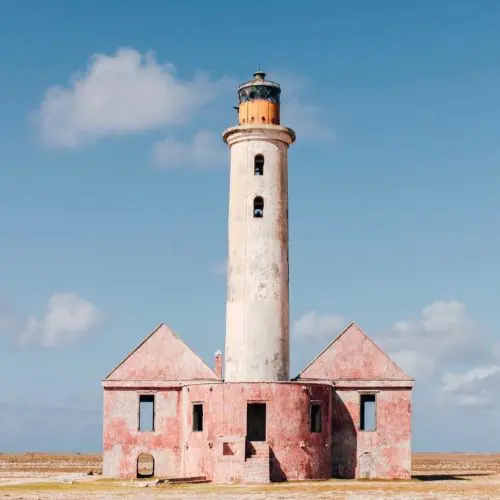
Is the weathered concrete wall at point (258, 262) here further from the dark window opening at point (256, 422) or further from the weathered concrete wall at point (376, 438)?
the weathered concrete wall at point (376, 438)

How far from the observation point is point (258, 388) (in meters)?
40.0

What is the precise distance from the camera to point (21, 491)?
122 feet

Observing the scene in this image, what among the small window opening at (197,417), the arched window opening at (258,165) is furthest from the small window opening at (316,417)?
the arched window opening at (258,165)

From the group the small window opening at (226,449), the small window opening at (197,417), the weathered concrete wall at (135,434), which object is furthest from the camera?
the weathered concrete wall at (135,434)

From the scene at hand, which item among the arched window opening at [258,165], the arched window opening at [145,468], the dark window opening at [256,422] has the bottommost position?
the arched window opening at [145,468]

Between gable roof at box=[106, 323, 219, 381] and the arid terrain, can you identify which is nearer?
the arid terrain

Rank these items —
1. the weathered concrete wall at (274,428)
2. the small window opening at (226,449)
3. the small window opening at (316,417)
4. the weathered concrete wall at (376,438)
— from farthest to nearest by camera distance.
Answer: the weathered concrete wall at (376,438), the small window opening at (316,417), the weathered concrete wall at (274,428), the small window opening at (226,449)

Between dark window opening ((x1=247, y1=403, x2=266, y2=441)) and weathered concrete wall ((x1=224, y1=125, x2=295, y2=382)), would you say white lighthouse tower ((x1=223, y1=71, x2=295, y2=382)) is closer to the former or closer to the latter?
weathered concrete wall ((x1=224, y1=125, x2=295, y2=382))

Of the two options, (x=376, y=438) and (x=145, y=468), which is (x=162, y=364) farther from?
(x=145, y=468)

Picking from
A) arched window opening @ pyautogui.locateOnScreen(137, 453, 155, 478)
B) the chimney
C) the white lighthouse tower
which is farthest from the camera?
the chimney

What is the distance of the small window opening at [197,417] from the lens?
42.7 m

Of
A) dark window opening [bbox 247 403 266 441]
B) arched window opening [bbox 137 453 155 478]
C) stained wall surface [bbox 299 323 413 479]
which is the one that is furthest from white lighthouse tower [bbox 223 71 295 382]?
arched window opening [bbox 137 453 155 478]

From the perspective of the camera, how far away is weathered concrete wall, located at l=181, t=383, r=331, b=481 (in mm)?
A: 39844

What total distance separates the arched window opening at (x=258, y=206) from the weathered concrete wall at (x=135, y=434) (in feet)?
26.9
